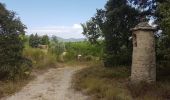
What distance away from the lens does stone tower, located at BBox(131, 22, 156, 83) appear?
54.6 feet

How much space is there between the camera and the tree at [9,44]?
A: 1928 centimetres

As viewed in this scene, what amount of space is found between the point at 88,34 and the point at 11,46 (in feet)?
41.9

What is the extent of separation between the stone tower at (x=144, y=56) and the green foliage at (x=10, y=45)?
6705 mm

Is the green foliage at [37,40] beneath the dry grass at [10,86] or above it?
above

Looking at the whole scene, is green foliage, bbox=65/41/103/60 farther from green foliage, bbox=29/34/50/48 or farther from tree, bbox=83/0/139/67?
tree, bbox=83/0/139/67

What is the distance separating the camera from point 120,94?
46.5 ft

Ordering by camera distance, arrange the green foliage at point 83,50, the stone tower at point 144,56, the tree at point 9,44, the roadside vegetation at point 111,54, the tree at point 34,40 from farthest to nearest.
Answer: the green foliage at point 83,50
the tree at point 34,40
the tree at point 9,44
the stone tower at point 144,56
the roadside vegetation at point 111,54

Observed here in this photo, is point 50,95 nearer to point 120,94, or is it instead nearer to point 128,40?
point 120,94

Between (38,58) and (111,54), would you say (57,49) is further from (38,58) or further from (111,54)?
(111,54)

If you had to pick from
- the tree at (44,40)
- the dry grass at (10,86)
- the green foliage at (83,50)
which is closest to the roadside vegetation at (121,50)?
the dry grass at (10,86)

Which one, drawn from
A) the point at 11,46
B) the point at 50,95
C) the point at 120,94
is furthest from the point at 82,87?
the point at 11,46

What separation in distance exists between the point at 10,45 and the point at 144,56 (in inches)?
295

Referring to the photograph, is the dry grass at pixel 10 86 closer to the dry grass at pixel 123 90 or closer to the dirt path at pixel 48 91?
the dirt path at pixel 48 91

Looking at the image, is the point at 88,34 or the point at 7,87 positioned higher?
the point at 88,34
